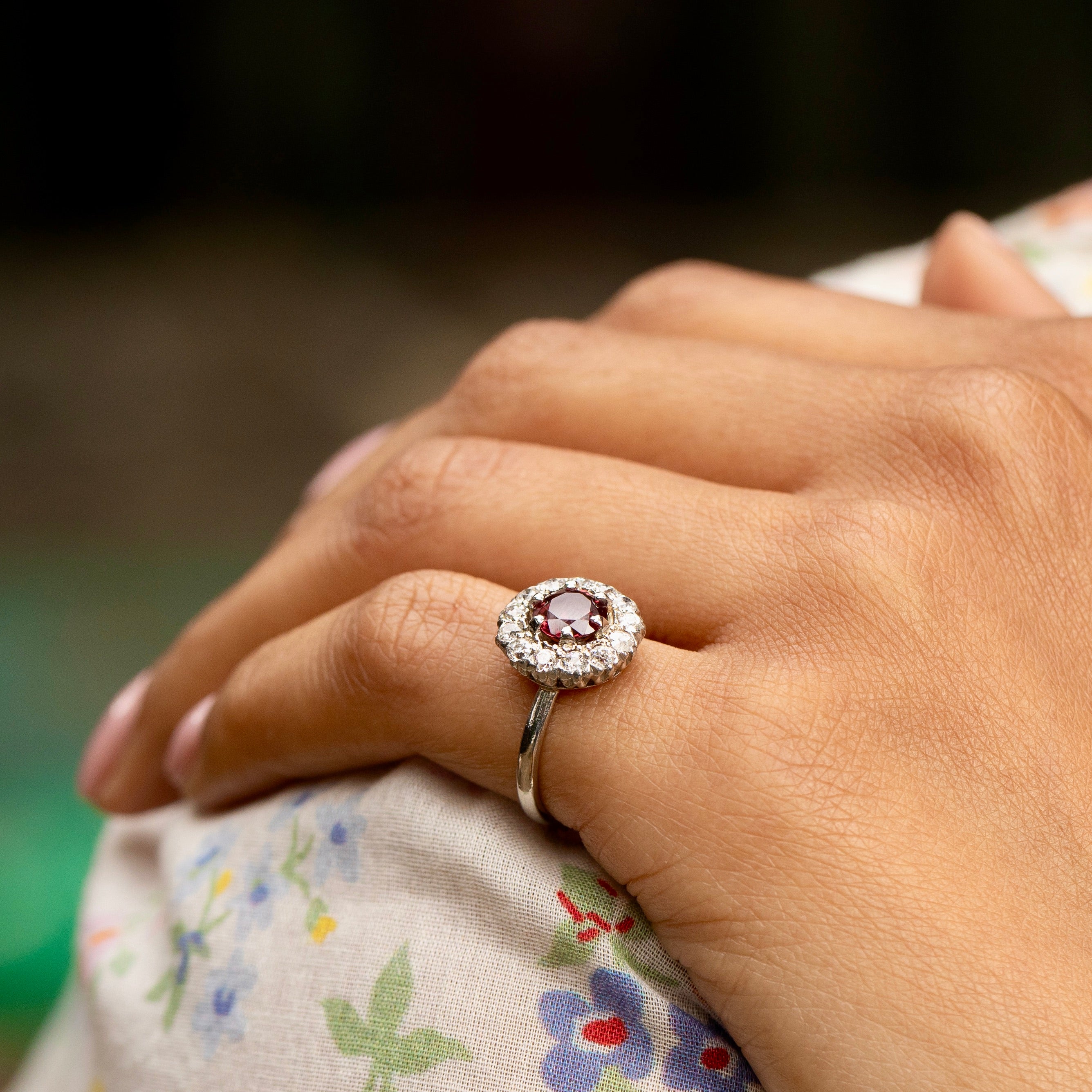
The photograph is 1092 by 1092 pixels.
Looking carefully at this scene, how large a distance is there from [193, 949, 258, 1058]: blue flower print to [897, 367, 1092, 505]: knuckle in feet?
1.99

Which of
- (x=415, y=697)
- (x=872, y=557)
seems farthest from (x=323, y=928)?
(x=872, y=557)

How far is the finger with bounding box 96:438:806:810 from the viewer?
689 mm

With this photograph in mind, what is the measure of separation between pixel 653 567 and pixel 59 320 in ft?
12.3

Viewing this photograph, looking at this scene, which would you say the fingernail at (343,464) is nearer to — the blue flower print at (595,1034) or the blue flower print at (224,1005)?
the blue flower print at (224,1005)

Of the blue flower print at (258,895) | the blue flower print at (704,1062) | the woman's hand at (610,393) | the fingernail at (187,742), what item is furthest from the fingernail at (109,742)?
the blue flower print at (704,1062)

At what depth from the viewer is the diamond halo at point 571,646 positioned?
61cm

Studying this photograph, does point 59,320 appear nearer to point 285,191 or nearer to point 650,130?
point 285,191

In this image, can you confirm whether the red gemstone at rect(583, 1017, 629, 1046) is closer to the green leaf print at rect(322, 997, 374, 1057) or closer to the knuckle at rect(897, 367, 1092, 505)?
the green leaf print at rect(322, 997, 374, 1057)

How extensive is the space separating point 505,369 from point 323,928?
49cm

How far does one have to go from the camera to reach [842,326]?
2.95 feet

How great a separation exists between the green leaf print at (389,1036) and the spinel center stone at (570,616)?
234mm

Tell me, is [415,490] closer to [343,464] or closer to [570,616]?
[570,616]

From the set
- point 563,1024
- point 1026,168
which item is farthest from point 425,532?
point 1026,168

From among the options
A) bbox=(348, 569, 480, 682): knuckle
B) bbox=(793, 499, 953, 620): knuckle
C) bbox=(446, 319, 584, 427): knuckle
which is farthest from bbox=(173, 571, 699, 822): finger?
bbox=(446, 319, 584, 427): knuckle
